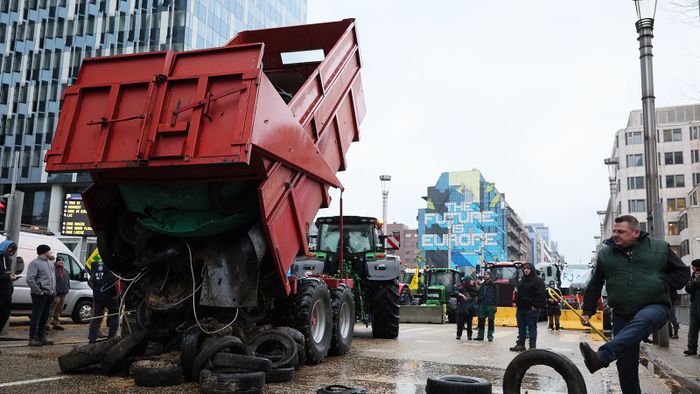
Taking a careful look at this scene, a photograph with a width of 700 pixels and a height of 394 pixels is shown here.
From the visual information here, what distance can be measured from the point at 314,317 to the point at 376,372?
131cm

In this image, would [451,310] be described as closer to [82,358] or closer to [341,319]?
[341,319]

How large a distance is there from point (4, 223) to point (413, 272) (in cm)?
2361

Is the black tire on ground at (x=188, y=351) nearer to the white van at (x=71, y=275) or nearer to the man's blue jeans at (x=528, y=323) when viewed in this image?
the man's blue jeans at (x=528, y=323)

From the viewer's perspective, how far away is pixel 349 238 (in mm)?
13031

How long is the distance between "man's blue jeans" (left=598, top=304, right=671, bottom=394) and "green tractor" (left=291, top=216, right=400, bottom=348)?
6.15 meters

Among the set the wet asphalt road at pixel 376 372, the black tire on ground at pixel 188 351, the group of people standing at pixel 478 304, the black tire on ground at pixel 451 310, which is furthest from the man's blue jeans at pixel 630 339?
the black tire on ground at pixel 451 310

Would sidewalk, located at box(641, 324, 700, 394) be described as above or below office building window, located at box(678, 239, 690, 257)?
below

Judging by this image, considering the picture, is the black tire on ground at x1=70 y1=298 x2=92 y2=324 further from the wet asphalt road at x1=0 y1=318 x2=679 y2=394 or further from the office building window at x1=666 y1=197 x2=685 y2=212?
the office building window at x1=666 y1=197 x2=685 y2=212

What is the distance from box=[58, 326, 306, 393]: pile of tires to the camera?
18.3 feet

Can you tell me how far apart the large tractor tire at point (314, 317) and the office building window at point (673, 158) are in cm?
8364

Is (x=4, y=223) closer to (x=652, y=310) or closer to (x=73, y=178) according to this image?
(x=652, y=310)

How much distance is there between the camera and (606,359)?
15.4ft

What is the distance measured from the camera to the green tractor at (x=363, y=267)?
1186cm

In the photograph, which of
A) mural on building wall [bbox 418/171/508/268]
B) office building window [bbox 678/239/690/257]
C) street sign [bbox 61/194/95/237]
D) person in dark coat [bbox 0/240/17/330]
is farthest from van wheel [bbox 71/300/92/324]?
mural on building wall [bbox 418/171/508/268]
